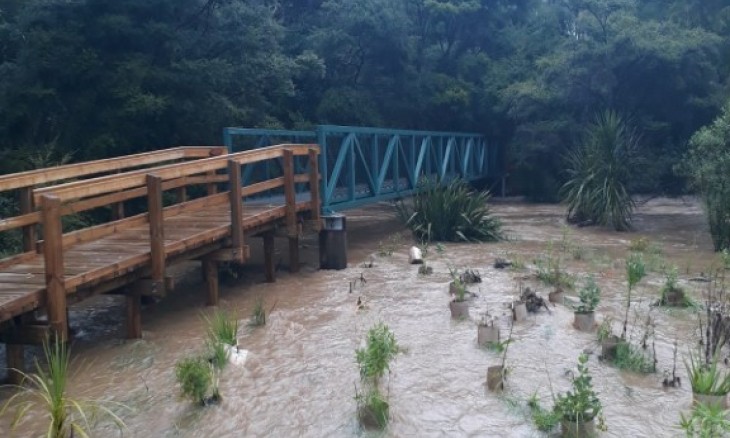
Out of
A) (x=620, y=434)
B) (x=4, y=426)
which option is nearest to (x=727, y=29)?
(x=620, y=434)

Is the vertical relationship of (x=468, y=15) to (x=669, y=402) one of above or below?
above

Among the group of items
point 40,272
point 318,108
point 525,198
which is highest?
point 318,108

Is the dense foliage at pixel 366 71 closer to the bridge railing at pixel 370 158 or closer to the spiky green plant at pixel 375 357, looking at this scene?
the bridge railing at pixel 370 158

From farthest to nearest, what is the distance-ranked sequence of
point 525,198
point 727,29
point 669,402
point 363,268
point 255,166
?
1. point 525,198
2. point 727,29
3. point 255,166
4. point 363,268
5. point 669,402

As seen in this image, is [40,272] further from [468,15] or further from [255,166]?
[468,15]

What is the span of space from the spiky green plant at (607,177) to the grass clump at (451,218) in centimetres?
289

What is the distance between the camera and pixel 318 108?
18891 millimetres

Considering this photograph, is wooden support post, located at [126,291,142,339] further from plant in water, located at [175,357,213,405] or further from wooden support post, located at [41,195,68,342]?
plant in water, located at [175,357,213,405]

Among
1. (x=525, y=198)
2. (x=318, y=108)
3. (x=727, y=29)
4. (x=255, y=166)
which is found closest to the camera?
(x=255, y=166)

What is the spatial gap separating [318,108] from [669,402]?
48.7ft

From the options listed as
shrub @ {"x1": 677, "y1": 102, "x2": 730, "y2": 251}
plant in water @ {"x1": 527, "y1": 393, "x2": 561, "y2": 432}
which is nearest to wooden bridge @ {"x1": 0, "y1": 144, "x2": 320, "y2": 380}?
plant in water @ {"x1": 527, "y1": 393, "x2": 561, "y2": 432}

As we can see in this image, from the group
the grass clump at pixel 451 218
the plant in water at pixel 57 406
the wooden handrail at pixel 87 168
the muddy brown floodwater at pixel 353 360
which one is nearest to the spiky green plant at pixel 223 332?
the muddy brown floodwater at pixel 353 360

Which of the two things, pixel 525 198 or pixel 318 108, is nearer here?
pixel 318 108

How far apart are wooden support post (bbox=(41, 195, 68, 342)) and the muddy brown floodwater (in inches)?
20.5
